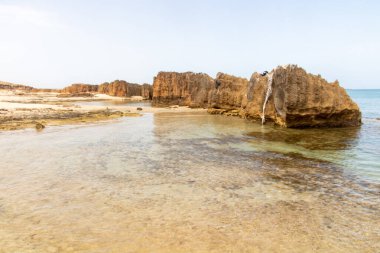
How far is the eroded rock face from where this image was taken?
2201cm

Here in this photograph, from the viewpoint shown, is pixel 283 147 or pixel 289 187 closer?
pixel 289 187

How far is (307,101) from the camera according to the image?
22.0 meters

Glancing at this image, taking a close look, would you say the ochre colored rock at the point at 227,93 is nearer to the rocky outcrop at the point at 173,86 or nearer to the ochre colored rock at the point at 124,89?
the rocky outcrop at the point at 173,86

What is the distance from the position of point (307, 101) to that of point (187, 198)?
16496mm

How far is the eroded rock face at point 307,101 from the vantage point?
22006 millimetres

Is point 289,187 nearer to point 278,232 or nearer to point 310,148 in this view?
point 278,232

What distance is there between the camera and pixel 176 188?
8.83m

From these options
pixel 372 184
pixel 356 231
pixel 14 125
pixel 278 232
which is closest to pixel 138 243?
pixel 278 232

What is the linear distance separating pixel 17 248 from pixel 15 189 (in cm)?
363

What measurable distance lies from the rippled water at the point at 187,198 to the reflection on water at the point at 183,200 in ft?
0.08

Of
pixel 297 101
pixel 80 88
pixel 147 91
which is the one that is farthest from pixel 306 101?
pixel 80 88

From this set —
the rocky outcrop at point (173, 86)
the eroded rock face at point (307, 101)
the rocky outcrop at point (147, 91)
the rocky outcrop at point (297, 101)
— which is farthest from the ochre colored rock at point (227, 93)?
the rocky outcrop at point (147, 91)

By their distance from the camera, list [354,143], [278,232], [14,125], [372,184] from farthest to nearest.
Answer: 1. [14,125]
2. [354,143]
3. [372,184]
4. [278,232]

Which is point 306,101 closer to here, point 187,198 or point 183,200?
point 187,198
